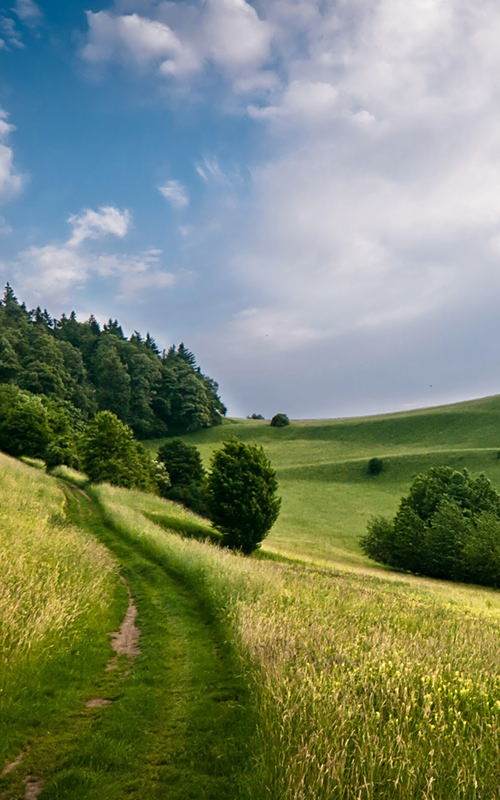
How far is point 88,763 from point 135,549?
61.9 feet

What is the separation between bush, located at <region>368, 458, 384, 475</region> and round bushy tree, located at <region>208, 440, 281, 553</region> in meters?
43.6

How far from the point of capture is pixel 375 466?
3364 inches

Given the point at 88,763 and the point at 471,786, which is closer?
the point at 471,786

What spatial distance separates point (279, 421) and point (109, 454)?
87.4m

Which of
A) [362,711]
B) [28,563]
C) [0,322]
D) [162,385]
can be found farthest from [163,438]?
[362,711]

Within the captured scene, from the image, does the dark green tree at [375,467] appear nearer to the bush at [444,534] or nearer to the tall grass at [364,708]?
the bush at [444,534]

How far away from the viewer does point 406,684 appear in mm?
7223

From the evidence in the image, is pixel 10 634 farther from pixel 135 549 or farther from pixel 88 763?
pixel 135 549

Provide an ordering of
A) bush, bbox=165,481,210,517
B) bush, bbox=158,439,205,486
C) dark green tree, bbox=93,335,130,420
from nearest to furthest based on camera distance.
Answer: bush, bbox=165,481,210,517 < bush, bbox=158,439,205,486 < dark green tree, bbox=93,335,130,420

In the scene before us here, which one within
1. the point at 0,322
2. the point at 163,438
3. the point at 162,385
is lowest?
the point at 163,438

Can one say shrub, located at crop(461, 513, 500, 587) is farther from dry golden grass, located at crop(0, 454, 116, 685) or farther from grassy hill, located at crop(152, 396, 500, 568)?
dry golden grass, located at crop(0, 454, 116, 685)

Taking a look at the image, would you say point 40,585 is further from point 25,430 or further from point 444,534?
point 25,430

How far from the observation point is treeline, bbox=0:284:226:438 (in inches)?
4301

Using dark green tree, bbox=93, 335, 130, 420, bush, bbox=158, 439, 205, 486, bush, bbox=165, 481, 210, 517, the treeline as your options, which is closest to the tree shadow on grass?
bush, bbox=165, 481, 210, 517
